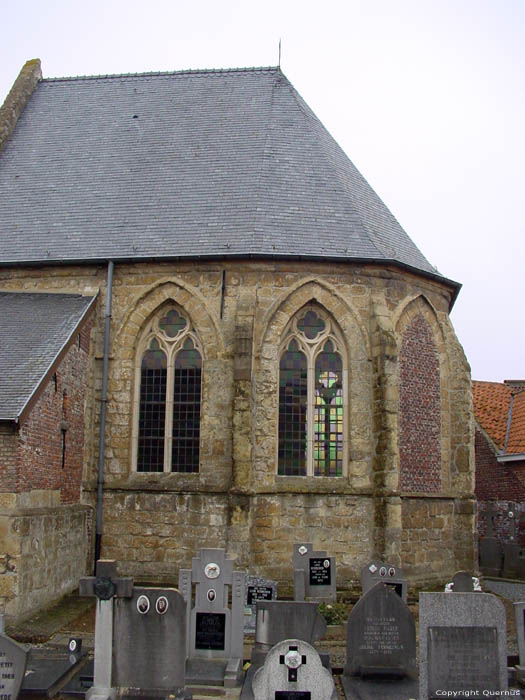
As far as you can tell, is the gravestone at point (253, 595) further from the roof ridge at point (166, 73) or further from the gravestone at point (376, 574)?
the roof ridge at point (166, 73)

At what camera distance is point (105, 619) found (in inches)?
347

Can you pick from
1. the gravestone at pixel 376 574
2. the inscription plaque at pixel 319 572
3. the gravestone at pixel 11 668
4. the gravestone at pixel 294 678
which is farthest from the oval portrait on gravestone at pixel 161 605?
the inscription plaque at pixel 319 572

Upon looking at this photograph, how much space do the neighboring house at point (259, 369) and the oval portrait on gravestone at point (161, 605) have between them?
588 cm

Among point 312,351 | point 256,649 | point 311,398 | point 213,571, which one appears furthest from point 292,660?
point 312,351

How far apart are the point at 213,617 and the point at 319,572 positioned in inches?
131

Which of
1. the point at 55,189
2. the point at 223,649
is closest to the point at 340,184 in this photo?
the point at 55,189

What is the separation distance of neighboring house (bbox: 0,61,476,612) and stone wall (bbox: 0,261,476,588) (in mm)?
38

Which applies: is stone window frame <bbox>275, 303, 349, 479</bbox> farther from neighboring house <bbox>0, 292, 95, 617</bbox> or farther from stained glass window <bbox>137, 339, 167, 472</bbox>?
neighboring house <bbox>0, 292, 95, 617</bbox>

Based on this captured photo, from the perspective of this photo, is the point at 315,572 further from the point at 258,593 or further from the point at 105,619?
the point at 105,619

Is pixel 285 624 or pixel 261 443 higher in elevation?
pixel 261 443

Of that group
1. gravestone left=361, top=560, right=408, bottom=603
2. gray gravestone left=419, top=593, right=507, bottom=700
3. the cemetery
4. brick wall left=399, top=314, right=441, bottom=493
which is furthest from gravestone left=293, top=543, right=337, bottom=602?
gray gravestone left=419, top=593, right=507, bottom=700

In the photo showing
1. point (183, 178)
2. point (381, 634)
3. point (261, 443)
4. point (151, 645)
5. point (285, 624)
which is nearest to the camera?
point (151, 645)

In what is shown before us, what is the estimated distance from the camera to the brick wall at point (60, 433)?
1315 cm

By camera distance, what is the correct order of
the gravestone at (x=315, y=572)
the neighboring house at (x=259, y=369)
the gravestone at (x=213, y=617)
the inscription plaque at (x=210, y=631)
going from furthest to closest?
the neighboring house at (x=259, y=369) → the gravestone at (x=315, y=572) → the inscription plaque at (x=210, y=631) → the gravestone at (x=213, y=617)
